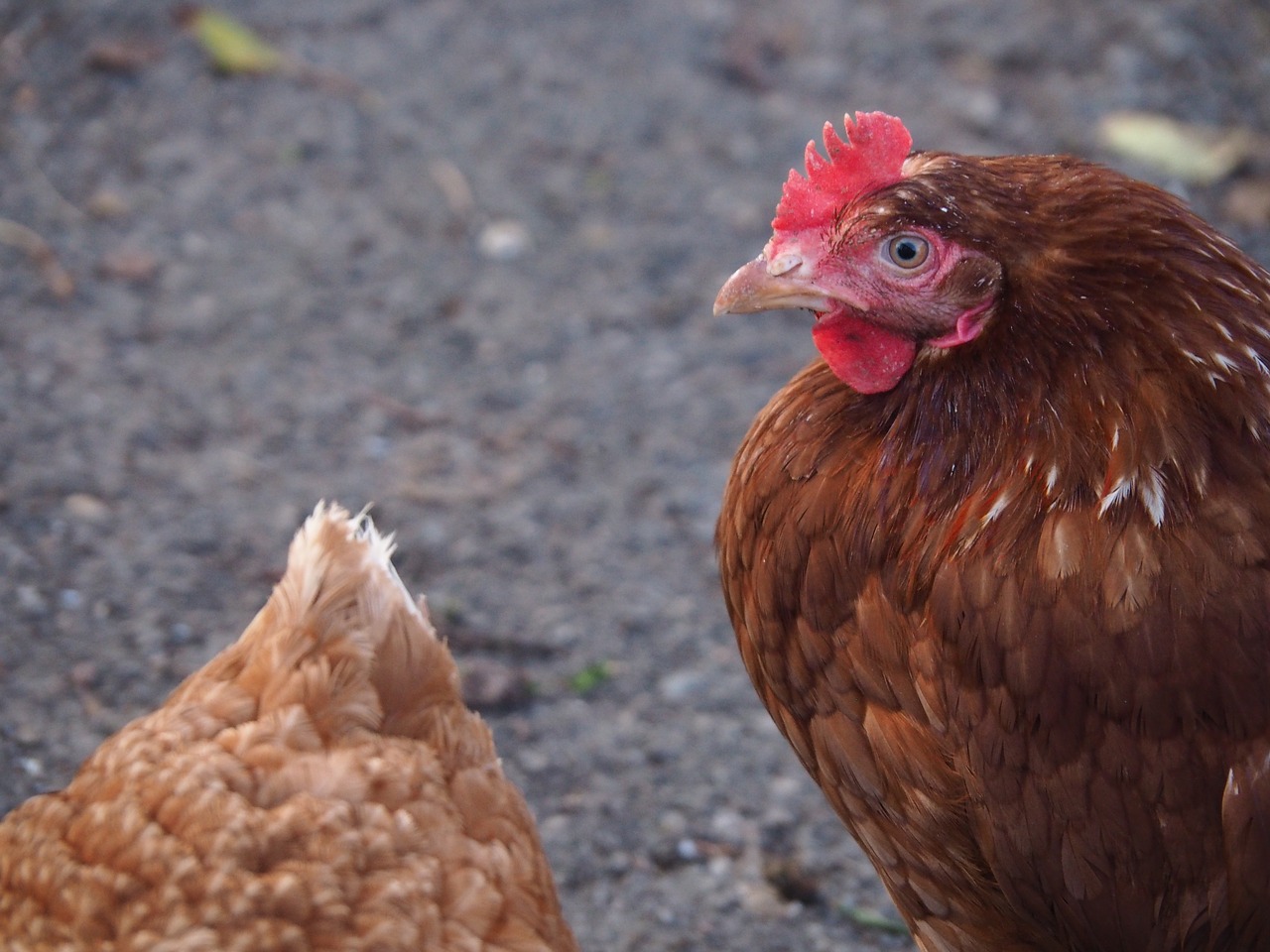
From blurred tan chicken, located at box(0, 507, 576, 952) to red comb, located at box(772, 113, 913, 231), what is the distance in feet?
3.09

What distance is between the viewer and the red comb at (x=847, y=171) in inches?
81.0

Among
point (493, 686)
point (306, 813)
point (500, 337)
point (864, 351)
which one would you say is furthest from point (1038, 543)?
point (500, 337)

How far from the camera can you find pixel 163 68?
4922 millimetres

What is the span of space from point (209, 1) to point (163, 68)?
1.32 ft

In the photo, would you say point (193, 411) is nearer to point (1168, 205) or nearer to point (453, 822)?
point (453, 822)

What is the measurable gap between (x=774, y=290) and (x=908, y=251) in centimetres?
22

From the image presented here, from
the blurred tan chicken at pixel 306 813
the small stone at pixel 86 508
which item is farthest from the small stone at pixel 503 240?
the blurred tan chicken at pixel 306 813

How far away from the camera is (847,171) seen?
2084 mm

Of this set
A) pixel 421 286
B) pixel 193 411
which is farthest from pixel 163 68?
pixel 193 411

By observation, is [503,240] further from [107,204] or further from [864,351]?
[864,351]

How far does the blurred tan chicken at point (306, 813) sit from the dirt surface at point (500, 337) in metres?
0.68

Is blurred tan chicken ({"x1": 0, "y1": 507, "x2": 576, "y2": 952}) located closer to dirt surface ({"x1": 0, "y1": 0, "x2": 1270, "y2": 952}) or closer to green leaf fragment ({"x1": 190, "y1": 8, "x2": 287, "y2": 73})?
dirt surface ({"x1": 0, "y1": 0, "x2": 1270, "y2": 952})

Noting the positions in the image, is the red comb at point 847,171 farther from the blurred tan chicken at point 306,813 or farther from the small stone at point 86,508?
the small stone at point 86,508

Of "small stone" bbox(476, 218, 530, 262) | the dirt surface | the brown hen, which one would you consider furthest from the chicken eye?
"small stone" bbox(476, 218, 530, 262)
